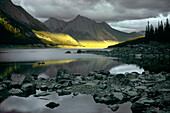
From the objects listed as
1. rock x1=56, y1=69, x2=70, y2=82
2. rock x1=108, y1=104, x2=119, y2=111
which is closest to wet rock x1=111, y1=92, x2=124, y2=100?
rock x1=108, y1=104, x2=119, y2=111

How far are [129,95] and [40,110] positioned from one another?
32.1 feet

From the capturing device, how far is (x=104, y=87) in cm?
1984

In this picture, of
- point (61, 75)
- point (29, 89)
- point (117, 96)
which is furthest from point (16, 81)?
point (117, 96)

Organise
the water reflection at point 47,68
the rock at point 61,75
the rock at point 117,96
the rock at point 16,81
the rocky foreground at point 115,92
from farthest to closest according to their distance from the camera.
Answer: the water reflection at point 47,68
the rock at point 61,75
the rock at point 16,81
the rock at point 117,96
the rocky foreground at point 115,92

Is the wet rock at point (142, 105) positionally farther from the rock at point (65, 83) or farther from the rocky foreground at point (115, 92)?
the rock at point (65, 83)

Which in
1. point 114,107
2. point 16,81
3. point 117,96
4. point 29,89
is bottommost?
point 114,107

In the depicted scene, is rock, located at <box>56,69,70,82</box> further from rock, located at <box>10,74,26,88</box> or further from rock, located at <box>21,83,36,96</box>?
rock, located at <box>10,74,26,88</box>

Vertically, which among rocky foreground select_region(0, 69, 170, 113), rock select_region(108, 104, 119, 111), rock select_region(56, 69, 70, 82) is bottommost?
rock select_region(108, 104, 119, 111)

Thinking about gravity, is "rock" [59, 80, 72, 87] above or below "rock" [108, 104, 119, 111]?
above

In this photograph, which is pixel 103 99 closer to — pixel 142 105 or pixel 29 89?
pixel 142 105

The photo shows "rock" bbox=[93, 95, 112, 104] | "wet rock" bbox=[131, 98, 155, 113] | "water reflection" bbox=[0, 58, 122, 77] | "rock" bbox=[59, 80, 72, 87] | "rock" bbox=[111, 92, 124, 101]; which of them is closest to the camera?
"wet rock" bbox=[131, 98, 155, 113]

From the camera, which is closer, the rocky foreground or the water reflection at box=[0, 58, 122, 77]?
the rocky foreground

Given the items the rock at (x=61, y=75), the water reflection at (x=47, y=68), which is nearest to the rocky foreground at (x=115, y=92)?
the rock at (x=61, y=75)

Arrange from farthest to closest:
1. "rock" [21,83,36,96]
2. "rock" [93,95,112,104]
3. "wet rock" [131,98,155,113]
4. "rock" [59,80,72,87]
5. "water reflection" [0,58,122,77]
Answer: "water reflection" [0,58,122,77] → "rock" [59,80,72,87] → "rock" [21,83,36,96] → "rock" [93,95,112,104] → "wet rock" [131,98,155,113]
